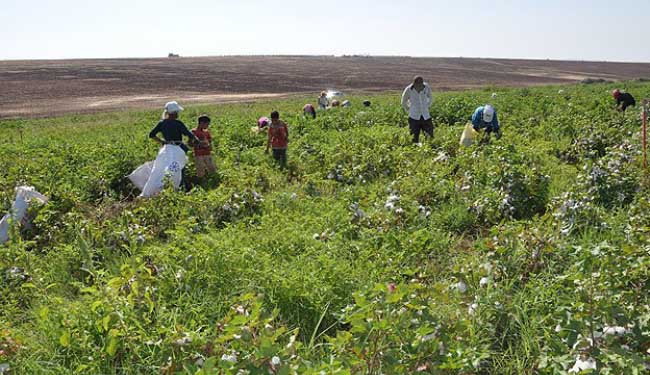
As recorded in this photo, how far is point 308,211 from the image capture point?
5.48 meters

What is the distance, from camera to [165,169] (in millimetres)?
6309

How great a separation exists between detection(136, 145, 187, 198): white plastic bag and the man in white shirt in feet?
A: 12.3

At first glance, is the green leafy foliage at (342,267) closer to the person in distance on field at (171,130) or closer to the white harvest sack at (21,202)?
the white harvest sack at (21,202)

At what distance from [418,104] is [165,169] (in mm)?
4241

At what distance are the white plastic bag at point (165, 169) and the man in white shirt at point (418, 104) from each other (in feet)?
12.3

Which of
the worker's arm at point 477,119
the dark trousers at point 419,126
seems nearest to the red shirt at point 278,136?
the dark trousers at point 419,126

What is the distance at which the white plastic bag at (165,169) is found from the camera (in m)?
6.23

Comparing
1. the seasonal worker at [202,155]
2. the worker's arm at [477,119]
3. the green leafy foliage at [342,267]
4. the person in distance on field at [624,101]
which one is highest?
the person in distance on field at [624,101]

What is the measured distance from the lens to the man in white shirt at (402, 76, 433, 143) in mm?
8281

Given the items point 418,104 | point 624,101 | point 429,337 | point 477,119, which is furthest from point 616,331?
point 624,101

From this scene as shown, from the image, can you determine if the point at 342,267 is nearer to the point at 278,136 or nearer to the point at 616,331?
the point at 616,331

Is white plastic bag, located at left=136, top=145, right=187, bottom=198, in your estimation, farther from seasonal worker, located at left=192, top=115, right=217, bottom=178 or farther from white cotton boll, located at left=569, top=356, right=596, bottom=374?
white cotton boll, located at left=569, top=356, right=596, bottom=374

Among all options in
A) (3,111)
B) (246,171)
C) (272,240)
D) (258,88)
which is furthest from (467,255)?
(258,88)

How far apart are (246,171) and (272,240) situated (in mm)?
2996
